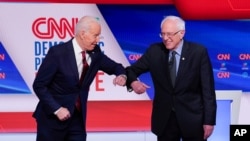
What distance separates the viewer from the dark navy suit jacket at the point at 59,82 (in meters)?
2.88

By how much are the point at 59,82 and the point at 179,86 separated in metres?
0.67

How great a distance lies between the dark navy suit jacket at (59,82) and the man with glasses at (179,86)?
0.29 meters

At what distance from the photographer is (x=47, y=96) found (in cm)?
287

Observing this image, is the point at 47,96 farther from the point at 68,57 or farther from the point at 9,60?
the point at 9,60

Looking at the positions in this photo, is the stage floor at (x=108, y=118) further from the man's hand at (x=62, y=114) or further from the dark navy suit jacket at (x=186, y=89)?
the man's hand at (x=62, y=114)

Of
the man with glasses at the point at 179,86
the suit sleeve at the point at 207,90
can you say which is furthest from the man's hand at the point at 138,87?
the suit sleeve at the point at 207,90

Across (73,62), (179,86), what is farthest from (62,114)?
(179,86)

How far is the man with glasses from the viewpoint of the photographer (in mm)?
2971

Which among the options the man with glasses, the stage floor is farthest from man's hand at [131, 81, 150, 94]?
the stage floor

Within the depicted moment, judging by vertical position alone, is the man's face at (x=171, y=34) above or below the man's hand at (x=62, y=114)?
above

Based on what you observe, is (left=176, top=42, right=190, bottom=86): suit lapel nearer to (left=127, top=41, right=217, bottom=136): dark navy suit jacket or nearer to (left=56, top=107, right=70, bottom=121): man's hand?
(left=127, top=41, right=217, bottom=136): dark navy suit jacket

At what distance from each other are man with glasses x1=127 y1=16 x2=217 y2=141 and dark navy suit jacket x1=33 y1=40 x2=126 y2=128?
0.29 meters

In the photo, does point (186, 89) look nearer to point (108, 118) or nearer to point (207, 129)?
point (207, 129)

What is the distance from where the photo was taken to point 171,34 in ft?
9.64
